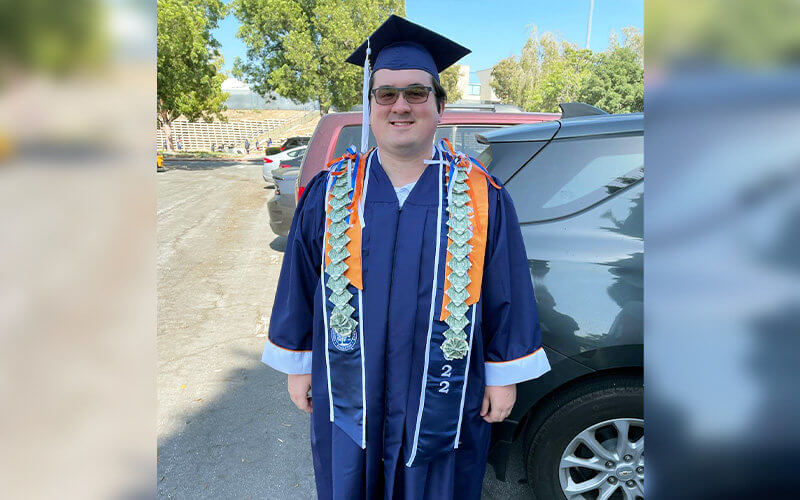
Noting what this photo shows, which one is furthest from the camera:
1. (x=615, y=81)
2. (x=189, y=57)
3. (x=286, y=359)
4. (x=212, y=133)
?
(x=212, y=133)

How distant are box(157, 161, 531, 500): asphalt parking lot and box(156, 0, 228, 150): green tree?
1726cm

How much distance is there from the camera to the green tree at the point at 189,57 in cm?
2173

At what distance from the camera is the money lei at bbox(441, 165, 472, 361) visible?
1.63m

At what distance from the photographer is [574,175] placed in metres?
2.31

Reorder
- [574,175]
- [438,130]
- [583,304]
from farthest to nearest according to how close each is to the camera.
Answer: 1. [438,130]
2. [574,175]
3. [583,304]

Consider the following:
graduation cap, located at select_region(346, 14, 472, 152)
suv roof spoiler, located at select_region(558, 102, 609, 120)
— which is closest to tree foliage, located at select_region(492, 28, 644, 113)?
suv roof spoiler, located at select_region(558, 102, 609, 120)

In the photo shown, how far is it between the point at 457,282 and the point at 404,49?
2.75 ft

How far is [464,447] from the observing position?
182cm

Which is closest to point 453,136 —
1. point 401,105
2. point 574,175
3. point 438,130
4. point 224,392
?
point 438,130

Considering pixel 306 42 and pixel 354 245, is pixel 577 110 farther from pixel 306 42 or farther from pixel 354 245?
pixel 306 42

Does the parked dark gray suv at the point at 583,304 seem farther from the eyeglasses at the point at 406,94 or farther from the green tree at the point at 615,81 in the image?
the green tree at the point at 615,81

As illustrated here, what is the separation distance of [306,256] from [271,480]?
1.61 metres

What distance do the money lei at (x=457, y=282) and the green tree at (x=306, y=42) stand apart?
2747cm

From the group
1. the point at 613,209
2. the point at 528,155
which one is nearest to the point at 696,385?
the point at 613,209
